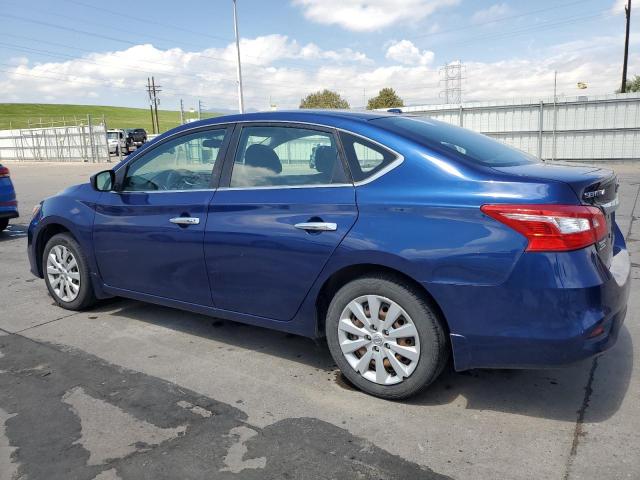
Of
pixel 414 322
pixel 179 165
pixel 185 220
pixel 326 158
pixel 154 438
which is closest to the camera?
pixel 154 438

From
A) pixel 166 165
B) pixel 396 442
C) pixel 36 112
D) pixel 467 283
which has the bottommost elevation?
pixel 396 442

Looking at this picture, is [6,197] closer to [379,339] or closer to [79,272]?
[79,272]

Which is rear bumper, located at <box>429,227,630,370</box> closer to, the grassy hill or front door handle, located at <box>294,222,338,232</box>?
front door handle, located at <box>294,222,338,232</box>

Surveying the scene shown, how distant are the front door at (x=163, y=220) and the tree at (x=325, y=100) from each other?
160 feet

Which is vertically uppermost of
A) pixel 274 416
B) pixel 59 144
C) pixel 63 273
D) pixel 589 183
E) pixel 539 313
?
pixel 59 144

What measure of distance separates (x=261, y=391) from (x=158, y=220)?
150 cm

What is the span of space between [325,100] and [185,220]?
51.0 m

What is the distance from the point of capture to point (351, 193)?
3.16m

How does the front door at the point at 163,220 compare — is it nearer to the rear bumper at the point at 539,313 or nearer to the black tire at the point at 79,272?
the black tire at the point at 79,272

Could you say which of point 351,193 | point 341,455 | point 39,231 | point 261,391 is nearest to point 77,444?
point 261,391

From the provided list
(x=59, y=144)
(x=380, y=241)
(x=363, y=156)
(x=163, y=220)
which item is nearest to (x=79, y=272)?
(x=163, y=220)

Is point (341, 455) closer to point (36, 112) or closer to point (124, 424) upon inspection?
point (124, 424)

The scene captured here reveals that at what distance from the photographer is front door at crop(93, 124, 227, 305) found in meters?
3.86

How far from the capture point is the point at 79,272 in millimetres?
4758
